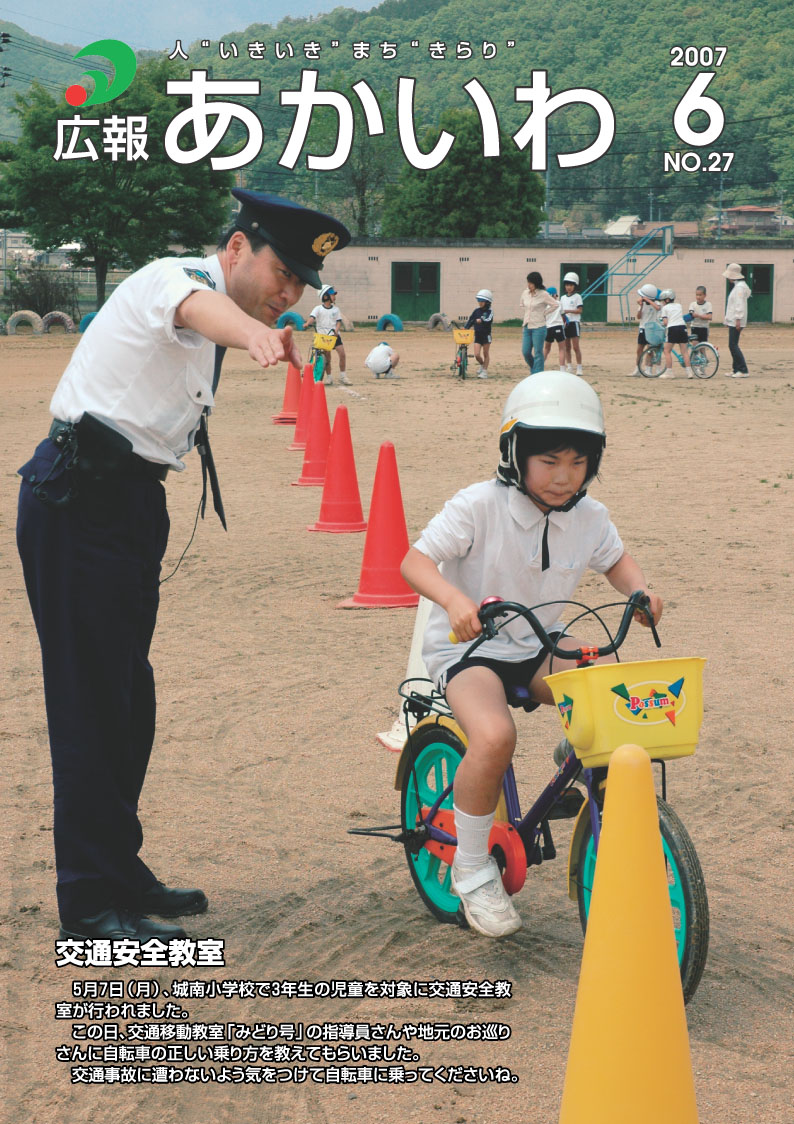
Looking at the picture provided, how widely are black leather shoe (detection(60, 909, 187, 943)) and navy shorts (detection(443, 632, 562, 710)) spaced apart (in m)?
1.03

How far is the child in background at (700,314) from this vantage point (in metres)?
23.7

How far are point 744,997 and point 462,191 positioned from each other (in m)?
58.9

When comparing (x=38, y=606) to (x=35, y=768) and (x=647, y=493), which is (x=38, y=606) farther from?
(x=647, y=493)

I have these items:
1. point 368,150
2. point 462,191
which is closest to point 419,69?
point 368,150

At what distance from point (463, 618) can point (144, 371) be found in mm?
1001

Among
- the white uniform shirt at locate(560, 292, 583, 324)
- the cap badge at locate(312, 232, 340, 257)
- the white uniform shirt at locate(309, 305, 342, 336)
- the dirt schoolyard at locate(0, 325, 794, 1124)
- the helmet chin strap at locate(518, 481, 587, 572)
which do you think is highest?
the white uniform shirt at locate(560, 292, 583, 324)

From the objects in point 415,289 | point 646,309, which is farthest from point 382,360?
point 415,289

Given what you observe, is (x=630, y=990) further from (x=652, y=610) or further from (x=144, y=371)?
(x=144, y=371)

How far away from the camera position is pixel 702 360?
23.6 metres

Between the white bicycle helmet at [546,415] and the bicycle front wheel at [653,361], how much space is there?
68.3 ft

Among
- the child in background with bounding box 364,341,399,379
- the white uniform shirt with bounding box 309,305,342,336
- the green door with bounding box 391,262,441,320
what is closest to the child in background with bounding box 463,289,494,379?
the child in background with bounding box 364,341,399,379

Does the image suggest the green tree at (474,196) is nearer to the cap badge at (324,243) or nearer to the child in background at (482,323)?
the child in background at (482,323)

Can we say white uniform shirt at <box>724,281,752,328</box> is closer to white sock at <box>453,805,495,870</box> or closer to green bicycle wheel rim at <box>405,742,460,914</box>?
green bicycle wheel rim at <box>405,742,460,914</box>

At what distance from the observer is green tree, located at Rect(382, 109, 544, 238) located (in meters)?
59.0
